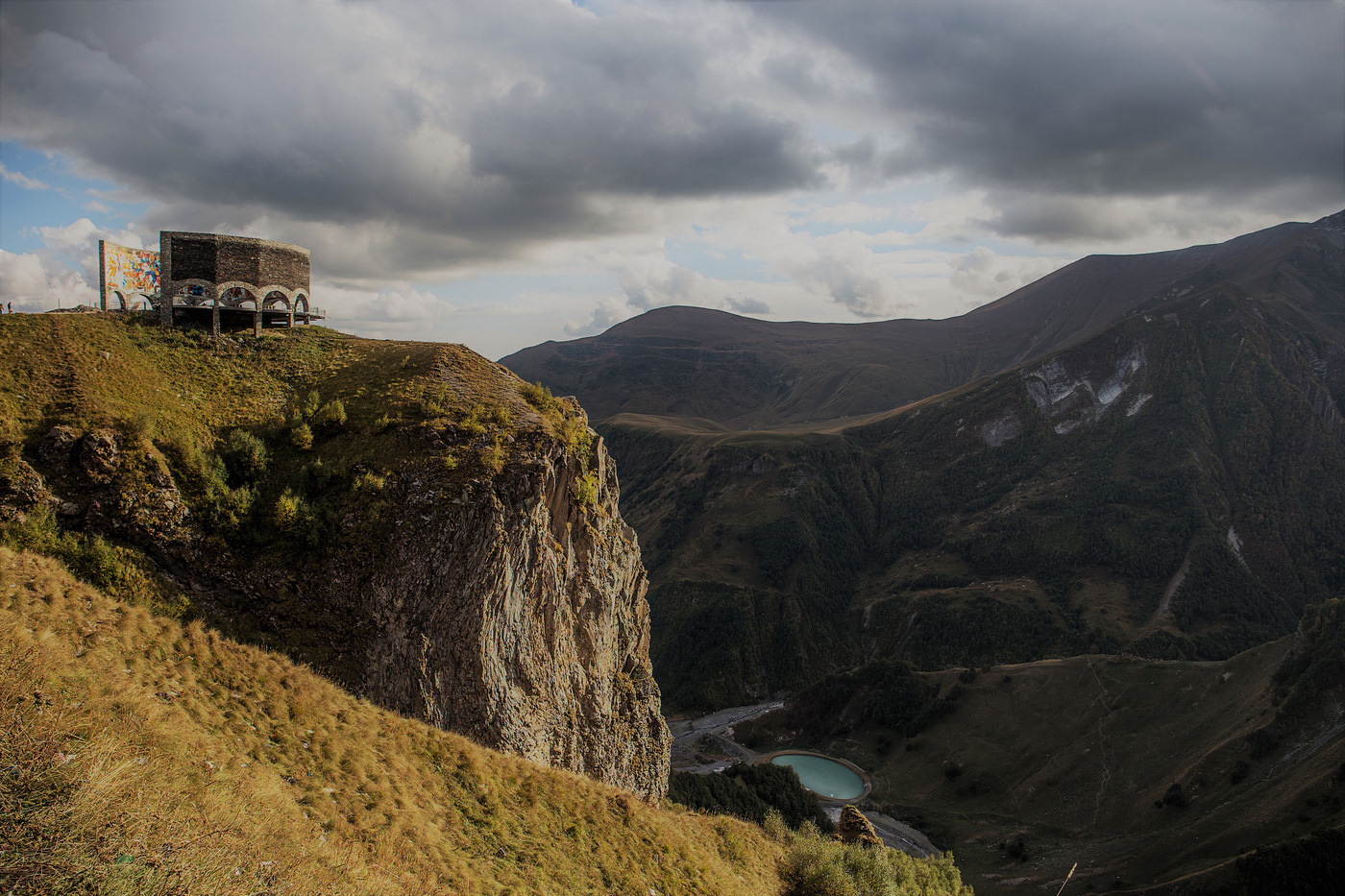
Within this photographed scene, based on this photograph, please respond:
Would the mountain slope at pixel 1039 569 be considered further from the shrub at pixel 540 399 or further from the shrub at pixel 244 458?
the shrub at pixel 244 458

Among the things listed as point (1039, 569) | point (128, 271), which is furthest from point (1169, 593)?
point (128, 271)

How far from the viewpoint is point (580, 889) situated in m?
18.9

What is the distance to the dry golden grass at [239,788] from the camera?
32.2 feet

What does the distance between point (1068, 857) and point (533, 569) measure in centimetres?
6457

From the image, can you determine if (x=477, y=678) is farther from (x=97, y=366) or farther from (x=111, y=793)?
(x=97, y=366)

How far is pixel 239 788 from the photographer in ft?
43.8

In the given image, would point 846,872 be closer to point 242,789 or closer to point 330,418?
point 242,789

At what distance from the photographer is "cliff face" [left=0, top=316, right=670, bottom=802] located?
2012cm

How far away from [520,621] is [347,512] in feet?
25.6

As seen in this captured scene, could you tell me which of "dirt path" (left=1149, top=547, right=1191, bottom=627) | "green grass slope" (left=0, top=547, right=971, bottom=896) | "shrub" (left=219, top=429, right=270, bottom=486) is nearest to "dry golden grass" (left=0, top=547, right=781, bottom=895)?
"green grass slope" (left=0, top=547, right=971, bottom=896)

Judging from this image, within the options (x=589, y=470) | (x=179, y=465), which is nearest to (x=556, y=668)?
(x=589, y=470)

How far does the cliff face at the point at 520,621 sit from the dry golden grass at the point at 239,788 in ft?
7.68

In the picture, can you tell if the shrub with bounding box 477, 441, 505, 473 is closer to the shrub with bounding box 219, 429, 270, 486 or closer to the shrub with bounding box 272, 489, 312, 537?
the shrub with bounding box 272, 489, 312, 537

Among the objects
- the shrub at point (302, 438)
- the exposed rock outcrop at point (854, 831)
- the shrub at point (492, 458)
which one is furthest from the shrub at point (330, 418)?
the exposed rock outcrop at point (854, 831)
